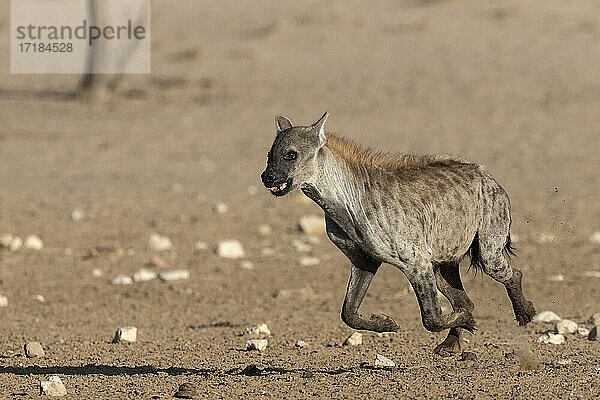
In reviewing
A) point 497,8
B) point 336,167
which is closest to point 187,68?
point 497,8

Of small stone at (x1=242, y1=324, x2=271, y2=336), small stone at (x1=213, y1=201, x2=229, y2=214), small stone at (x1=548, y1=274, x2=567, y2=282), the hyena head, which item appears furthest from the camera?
small stone at (x1=213, y1=201, x2=229, y2=214)

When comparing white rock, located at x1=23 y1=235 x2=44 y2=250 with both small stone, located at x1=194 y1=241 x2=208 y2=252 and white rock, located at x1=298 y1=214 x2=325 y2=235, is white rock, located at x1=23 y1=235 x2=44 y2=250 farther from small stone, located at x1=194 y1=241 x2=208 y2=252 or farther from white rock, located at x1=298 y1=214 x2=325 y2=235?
white rock, located at x1=298 y1=214 x2=325 y2=235

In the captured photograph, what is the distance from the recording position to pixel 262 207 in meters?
13.0

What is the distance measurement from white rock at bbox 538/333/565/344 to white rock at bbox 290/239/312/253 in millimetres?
3993

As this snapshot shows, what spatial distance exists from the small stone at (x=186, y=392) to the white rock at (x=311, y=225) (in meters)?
5.97

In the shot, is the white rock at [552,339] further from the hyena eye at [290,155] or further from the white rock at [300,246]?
the white rock at [300,246]

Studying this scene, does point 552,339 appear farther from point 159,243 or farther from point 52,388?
point 159,243

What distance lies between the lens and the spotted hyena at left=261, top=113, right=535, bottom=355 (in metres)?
6.29

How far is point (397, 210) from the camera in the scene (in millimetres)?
6418

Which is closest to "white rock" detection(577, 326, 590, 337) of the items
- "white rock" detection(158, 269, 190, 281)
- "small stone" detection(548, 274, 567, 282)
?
"small stone" detection(548, 274, 567, 282)

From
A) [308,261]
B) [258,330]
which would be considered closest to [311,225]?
[308,261]

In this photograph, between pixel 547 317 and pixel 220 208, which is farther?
pixel 220 208

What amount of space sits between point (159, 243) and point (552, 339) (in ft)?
16.3

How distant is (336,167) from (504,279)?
1.40 meters
